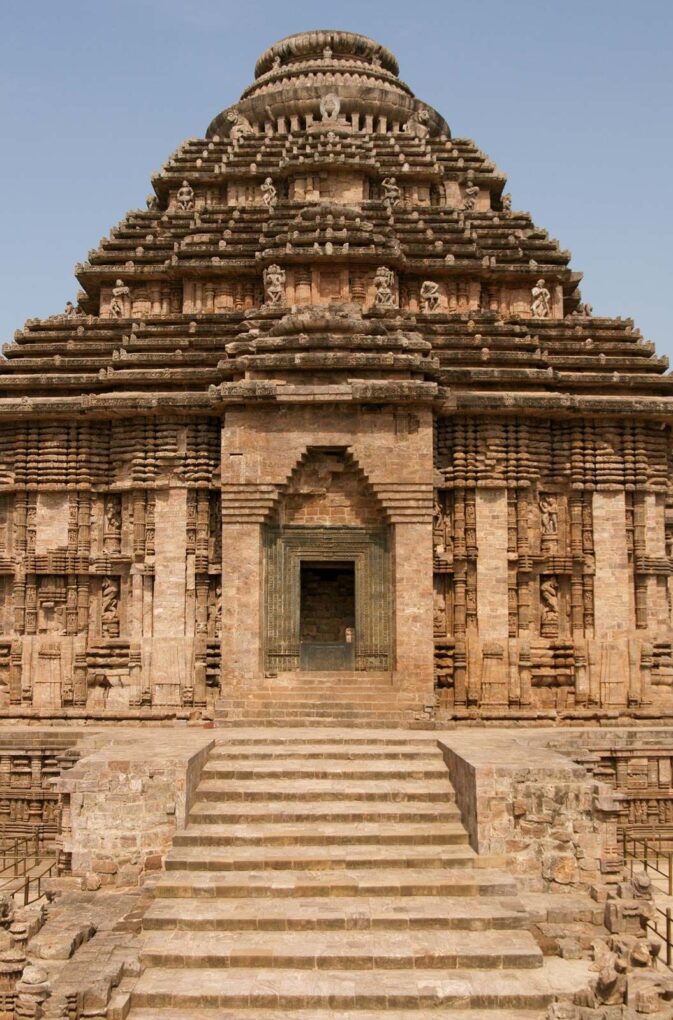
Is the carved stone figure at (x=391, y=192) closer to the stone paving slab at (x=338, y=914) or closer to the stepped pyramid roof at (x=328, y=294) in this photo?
the stepped pyramid roof at (x=328, y=294)

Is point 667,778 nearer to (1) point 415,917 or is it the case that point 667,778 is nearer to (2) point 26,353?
(1) point 415,917

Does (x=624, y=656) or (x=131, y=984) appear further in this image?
(x=624, y=656)

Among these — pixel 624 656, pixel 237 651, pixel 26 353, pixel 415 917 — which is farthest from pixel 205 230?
pixel 415 917

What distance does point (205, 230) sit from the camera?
22.0 metres

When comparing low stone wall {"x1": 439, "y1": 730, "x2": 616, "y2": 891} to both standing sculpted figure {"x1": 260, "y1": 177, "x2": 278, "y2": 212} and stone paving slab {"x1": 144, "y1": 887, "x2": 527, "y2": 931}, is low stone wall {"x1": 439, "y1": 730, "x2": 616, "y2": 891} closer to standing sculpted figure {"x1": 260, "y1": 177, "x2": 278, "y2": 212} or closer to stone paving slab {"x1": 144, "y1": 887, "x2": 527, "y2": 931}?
stone paving slab {"x1": 144, "y1": 887, "x2": 527, "y2": 931}

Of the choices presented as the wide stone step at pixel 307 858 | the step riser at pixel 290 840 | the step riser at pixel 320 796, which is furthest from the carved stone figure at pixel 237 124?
the wide stone step at pixel 307 858

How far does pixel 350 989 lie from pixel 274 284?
1402 centimetres

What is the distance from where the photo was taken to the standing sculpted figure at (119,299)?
70.3 ft

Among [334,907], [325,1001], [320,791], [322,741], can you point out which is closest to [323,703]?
[322,741]

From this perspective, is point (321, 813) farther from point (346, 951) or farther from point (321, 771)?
point (346, 951)

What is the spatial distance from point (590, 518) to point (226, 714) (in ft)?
25.3

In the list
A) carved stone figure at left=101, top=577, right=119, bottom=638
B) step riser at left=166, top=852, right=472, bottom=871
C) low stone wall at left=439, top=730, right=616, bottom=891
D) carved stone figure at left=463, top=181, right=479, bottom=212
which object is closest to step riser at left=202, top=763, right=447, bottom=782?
low stone wall at left=439, top=730, right=616, bottom=891

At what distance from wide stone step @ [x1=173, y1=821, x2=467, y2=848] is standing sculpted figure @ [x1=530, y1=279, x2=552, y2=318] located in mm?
12234

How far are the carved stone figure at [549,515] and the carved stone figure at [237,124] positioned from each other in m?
13.4
